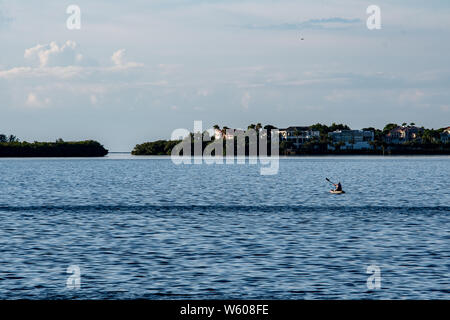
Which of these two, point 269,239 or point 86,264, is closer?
point 86,264

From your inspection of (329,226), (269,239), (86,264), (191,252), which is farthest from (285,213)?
(86,264)

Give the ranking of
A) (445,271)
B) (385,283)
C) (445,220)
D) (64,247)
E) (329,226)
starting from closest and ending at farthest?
(385,283) → (445,271) → (64,247) → (329,226) → (445,220)

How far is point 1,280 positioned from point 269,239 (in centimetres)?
1701

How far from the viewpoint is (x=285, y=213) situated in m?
57.8

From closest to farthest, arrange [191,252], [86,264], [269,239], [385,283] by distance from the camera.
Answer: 1. [385,283]
2. [86,264]
3. [191,252]
4. [269,239]

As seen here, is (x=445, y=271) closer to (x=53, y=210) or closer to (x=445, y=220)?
(x=445, y=220)

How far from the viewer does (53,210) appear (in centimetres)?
6238
